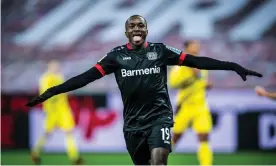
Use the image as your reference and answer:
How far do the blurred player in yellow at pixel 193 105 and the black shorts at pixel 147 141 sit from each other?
11.0ft

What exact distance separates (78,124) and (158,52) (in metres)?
6.48

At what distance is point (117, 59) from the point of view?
5.86 m

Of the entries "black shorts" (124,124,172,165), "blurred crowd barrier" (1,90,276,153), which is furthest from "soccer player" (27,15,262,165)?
"blurred crowd barrier" (1,90,276,153)

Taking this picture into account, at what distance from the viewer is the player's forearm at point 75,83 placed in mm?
5734

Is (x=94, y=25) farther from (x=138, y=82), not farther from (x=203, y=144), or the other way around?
(x=138, y=82)

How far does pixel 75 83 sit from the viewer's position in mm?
5758

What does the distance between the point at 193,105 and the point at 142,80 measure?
3614 mm

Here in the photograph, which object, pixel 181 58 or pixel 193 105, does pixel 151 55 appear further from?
pixel 193 105

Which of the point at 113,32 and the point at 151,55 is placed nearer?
the point at 151,55

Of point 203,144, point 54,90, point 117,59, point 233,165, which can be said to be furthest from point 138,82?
point 233,165

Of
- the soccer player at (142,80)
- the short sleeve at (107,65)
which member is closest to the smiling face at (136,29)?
the soccer player at (142,80)

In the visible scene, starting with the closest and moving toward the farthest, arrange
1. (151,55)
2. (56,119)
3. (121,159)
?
(151,55)
(56,119)
(121,159)

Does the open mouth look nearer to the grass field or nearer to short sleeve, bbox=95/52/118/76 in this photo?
short sleeve, bbox=95/52/118/76

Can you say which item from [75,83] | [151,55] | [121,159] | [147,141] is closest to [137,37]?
[151,55]
